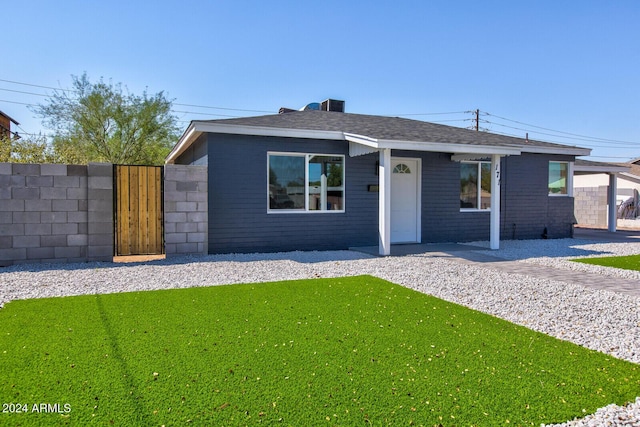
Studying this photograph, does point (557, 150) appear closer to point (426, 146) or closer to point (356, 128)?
point (426, 146)

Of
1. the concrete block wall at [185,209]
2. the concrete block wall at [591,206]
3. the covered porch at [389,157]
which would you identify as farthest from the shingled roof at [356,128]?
the concrete block wall at [591,206]

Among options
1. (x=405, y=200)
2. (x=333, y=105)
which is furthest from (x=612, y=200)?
(x=333, y=105)

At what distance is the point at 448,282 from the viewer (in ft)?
21.7

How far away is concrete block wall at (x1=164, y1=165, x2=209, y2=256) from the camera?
28.2 ft

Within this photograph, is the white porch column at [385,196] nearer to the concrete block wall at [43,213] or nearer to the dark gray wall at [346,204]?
the dark gray wall at [346,204]

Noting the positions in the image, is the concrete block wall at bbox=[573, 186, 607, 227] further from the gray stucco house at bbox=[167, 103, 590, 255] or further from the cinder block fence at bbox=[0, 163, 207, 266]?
the cinder block fence at bbox=[0, 163, 207, 266]

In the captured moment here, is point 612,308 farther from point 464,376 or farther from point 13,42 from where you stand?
point 13,42

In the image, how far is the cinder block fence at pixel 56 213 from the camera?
296 inches

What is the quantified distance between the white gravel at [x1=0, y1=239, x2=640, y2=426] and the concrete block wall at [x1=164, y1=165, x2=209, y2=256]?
344 millimetres

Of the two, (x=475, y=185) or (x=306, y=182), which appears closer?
(x=306, y=182)

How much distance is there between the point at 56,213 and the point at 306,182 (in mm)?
4932

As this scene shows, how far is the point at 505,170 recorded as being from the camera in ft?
40.6

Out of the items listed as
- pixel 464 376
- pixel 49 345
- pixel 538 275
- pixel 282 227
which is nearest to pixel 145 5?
pixel 282 227

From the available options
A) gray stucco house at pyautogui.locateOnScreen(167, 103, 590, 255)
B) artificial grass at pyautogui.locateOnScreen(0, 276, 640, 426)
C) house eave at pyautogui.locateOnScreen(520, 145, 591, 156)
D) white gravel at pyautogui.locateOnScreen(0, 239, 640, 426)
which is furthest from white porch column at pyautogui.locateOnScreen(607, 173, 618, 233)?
artificial grass at pyautogui.locateOnScreen(0, 276, 640, 426)
